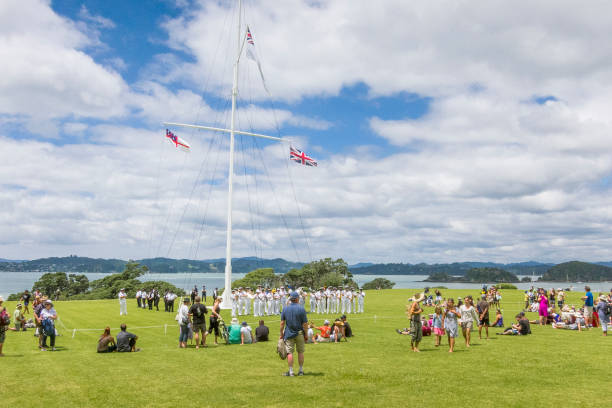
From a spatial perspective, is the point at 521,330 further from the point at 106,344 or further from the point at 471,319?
the point at 106,344

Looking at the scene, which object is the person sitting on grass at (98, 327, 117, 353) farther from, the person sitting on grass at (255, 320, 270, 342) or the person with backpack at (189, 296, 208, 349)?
the person sitting on grass at (255, 320, 270, 342)

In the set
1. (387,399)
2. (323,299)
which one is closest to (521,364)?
(387,399)

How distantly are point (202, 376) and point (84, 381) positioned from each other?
294 cm

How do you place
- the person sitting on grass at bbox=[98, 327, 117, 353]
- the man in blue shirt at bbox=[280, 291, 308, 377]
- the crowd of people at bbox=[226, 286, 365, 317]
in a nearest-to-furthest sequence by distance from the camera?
the man in blue shirt at bbox=[280, 291, 308, 377], the person sitting on grass at bbox=[98, 327, 117, 353], the crowd of people at bbox=[226, 286, 365, 317]

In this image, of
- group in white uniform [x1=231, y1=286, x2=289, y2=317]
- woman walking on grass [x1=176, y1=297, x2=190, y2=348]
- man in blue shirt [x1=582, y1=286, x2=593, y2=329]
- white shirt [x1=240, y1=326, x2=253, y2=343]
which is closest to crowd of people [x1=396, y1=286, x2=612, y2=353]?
man in blue shirt [x1=582, y1=286, x2=593, y2=329]

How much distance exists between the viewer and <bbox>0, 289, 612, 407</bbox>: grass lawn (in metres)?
9.34

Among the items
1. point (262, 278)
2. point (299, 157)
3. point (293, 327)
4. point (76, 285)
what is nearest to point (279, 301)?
point (299, 157)

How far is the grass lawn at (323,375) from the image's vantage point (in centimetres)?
934

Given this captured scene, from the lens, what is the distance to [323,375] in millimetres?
11617

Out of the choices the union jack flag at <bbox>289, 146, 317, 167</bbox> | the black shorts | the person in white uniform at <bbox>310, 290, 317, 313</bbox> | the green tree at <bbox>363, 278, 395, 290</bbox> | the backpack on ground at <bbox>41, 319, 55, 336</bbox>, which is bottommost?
the green tree at <bbox>363, 278, 395, 290</bbox>

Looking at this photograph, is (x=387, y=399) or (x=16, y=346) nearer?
(x=387, y=399)

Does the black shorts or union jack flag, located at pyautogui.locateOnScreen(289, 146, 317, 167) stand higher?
union jack flag, located at pyautogui.locateOnScreen(289, 146, 317, 167)

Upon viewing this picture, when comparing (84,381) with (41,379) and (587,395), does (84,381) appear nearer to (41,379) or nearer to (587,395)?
(41,379)

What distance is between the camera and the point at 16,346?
17.6 m
